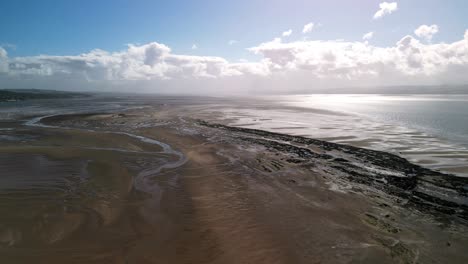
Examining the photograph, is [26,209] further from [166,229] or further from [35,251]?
[166,229]

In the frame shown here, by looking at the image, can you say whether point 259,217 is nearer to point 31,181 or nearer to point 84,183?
point 84,183

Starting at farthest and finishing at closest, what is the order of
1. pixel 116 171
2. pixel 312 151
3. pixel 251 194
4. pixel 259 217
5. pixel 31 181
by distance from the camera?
1. pixel 312 151
2. pixel 116 171
3. pixel 31 181
4. pixel 251 194
5. pixel 259 217

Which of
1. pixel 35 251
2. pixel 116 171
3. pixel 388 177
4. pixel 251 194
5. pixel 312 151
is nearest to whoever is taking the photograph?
pixel 35 251

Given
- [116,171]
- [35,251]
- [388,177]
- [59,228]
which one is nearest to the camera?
[35,251]

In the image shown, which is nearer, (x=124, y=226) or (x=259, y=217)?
(x=124, y=226)

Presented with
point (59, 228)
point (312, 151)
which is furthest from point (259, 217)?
point (312, 151)

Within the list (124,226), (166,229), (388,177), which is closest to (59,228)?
(124,226)
